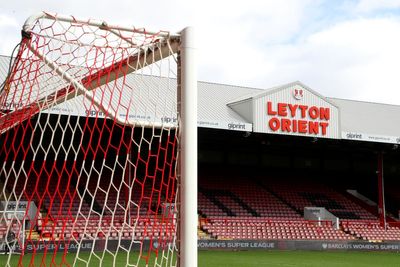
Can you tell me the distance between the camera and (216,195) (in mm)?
25828

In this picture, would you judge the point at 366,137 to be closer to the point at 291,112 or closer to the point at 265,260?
the point at 291,112

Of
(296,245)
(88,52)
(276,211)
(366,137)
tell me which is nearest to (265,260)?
(296,245)

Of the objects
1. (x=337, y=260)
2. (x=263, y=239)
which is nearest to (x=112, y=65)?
(x=337, y=260)

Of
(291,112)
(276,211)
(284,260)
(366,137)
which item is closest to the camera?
(284,260)

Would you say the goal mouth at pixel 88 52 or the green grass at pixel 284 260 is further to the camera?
the green grass at pixel 284 260

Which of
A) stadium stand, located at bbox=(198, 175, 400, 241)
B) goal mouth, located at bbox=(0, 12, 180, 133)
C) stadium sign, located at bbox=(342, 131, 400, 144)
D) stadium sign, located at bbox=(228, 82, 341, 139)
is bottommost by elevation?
stadium stand, located at bbox=(198, 175, 400, 241)

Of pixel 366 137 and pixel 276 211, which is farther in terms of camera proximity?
pixel 276 211

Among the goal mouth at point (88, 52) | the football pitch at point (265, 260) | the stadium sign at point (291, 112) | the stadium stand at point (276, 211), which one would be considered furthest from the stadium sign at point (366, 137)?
the goal mouth at point (88, 52)

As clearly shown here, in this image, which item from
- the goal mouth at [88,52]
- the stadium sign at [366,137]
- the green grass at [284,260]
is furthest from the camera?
the stadium sign at [366,137]

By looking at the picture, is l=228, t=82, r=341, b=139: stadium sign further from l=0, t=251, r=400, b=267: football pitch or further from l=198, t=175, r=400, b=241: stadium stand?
l=0, t=251, r=400, b=267: football pitch

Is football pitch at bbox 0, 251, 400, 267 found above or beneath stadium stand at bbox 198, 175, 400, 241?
beneath

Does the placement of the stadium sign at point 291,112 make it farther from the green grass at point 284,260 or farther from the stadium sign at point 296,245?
the green grass at point 284,260

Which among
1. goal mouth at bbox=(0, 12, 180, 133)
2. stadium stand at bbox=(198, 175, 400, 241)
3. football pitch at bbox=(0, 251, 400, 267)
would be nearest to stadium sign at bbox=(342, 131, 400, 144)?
stadium stand at bbox=(198, 175, 400, 241)

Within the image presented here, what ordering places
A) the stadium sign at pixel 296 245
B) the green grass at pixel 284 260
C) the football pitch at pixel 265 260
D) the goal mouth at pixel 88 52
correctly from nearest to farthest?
the goal mouth at pixel 88 52, the football pitch at pixel 265 260, the green grass at pixel 284 260, the stadium sign at pixel 296 245
